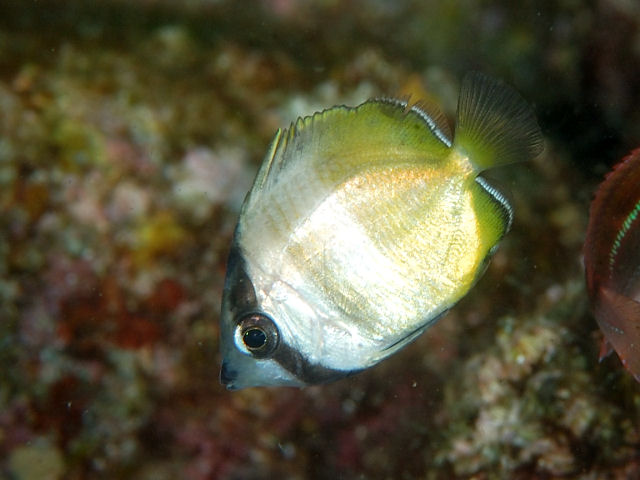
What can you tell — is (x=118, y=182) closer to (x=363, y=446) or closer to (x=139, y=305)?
(x=139, y=305)

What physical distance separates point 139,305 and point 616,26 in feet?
10.5

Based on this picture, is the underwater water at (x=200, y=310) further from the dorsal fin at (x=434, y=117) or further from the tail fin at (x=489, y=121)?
the dorsal fin at (x=434, y=117)

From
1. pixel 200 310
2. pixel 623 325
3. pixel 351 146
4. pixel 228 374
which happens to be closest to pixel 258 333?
pixel 228 374

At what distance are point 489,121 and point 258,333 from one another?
993 millimetres

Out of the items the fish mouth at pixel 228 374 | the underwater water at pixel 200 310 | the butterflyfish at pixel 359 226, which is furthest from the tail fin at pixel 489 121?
the underwater water at pixel 200 310

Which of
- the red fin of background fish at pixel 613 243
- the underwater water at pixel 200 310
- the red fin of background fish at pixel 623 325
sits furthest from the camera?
the underwater water at pixel 200 310

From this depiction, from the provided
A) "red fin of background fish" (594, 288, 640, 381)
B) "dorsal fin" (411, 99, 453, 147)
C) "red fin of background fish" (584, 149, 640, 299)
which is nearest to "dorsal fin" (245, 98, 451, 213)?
"dorsal fin" (411, 99, 453, 147)

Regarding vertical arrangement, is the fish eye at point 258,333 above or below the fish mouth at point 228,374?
above

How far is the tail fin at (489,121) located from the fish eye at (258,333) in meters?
0.83

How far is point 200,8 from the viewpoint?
4.17 metres

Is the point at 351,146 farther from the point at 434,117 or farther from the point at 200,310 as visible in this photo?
the point at 200,310

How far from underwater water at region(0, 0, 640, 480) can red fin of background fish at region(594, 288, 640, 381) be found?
793mm

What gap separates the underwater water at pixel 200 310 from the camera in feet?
8.92

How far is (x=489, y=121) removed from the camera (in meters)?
1.60
